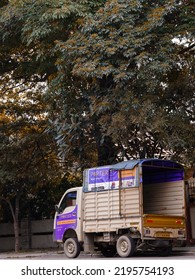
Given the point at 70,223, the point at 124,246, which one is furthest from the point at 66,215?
the point at 124,246

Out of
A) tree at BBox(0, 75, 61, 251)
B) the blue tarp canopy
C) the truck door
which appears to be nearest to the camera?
the blue tarp canopy

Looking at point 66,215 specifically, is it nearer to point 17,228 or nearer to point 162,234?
point 162,234

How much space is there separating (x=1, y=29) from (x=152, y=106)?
7.13m

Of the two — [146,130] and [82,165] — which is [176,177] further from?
[82,165]

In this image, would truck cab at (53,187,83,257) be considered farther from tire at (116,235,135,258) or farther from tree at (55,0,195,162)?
tree at (55,0,195,162)

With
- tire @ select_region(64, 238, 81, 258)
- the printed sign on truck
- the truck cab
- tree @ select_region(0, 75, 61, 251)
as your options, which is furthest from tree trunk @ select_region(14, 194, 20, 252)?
the printed sign on truck

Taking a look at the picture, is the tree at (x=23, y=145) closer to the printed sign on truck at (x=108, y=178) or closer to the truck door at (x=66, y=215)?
the truck door at (x=66, y=215)

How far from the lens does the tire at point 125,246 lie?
16547 millimetres

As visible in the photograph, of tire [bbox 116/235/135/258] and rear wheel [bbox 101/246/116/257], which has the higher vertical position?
tire [bbox 116/235/135/258]

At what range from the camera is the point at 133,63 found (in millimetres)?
17172

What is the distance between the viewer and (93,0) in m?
19.0

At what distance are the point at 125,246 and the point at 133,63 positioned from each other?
576cm

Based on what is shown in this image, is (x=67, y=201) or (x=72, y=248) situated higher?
(x=67, y=201)

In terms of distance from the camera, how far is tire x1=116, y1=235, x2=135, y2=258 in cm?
1655
